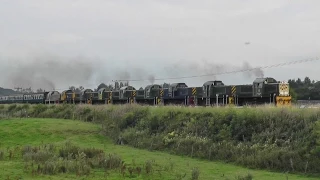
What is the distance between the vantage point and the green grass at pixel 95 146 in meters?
18.6

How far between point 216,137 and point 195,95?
27036 millimetres

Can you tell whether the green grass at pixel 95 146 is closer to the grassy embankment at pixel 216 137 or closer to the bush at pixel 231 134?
the grassy embankment at pixel 216 137

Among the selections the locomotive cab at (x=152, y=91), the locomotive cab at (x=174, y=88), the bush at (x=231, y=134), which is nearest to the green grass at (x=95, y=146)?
the bush at (x=231, y=134)

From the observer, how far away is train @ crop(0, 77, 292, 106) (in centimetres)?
4218

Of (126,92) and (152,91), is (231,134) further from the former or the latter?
(126,92)

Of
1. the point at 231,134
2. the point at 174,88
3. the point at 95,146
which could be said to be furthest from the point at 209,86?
the point at 231,134

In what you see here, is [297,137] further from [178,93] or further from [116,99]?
[116,99]

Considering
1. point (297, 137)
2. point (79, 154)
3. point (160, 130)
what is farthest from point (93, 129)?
point (297, 137)

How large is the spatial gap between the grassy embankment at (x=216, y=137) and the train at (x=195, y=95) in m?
8.71

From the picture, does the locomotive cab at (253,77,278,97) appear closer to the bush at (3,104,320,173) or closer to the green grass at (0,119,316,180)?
the bush at (3,104,320,173)

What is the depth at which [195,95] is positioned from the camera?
52.7 meters

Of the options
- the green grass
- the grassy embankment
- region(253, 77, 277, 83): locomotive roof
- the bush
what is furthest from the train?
the green grass

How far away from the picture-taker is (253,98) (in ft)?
146

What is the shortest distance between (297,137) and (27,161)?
14318 mm
